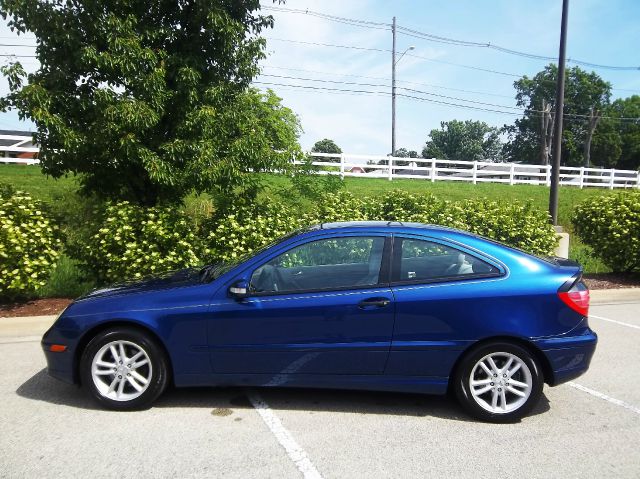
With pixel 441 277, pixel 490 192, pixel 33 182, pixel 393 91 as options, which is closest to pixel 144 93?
pixel 441 277

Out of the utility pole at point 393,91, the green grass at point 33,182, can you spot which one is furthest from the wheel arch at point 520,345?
the utility pole at point 393,91

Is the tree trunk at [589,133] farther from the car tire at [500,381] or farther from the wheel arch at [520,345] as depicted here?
the car tire at [500,381]

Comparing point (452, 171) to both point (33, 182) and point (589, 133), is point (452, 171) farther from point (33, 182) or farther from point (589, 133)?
point (589, 133)

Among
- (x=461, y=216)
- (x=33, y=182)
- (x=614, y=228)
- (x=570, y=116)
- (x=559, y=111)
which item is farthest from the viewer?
(x=570, y=116)

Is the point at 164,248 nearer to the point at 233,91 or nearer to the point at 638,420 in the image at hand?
the point at 233,91

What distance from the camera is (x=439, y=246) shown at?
400 cm

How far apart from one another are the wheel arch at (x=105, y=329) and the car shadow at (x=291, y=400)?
34cm

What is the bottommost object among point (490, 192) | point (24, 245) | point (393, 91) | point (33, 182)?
point (24, 245)

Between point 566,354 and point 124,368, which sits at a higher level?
point 566,354

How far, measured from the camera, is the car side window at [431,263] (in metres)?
3.88

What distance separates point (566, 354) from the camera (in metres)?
3.78

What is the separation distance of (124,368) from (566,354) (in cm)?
337

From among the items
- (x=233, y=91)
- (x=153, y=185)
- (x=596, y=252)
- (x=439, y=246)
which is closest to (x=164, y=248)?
(x=153, y=185)

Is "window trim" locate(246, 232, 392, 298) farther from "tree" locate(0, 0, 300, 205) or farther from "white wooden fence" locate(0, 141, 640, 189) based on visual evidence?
"white wooden fence" locate(0, 141, 640, 189)
